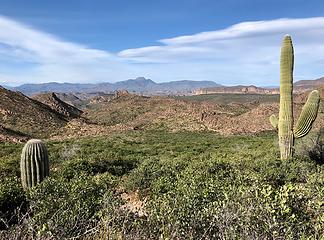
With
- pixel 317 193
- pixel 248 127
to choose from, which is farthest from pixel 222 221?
pixel 248 127

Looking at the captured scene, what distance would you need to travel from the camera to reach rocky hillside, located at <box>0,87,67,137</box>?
32.3 metres

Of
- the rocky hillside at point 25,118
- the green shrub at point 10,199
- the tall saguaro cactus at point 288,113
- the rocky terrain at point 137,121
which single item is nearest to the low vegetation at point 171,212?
the green shrub at point 10,199

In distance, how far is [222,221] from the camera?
4.58 meters

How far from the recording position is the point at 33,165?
9.59m

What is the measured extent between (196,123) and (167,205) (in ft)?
100

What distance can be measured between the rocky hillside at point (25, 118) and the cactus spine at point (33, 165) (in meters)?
21.6

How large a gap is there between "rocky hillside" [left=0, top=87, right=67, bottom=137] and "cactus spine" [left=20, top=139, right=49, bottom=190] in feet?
71.0

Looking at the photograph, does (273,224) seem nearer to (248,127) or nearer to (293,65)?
(293,65)

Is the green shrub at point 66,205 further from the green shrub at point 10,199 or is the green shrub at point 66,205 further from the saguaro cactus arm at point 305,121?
the saguaro cactus arm at point 305,121

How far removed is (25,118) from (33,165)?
27.2 m

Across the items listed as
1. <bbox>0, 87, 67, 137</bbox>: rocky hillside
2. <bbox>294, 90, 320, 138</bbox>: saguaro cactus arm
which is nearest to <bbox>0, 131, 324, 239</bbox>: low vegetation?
<bbox>294, 90, 320, 138</bbox>: saguaro cactus arm

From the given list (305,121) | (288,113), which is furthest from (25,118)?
(305,121)

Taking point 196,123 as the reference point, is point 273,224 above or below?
above

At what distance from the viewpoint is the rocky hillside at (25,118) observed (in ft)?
106
